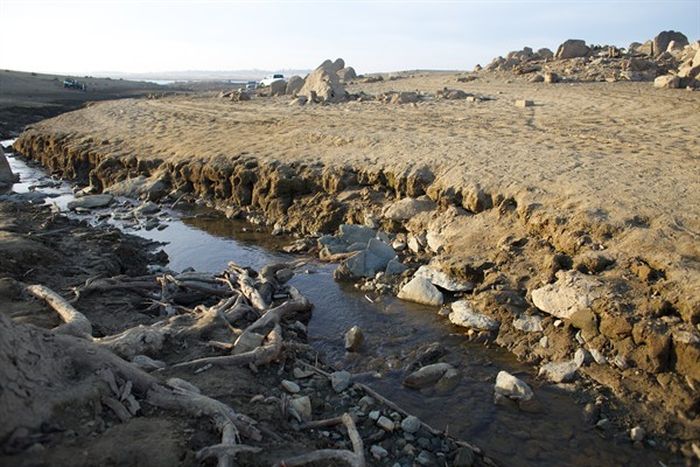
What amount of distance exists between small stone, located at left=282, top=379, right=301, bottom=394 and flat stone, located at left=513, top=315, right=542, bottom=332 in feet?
10.7

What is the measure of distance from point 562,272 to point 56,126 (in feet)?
85.0

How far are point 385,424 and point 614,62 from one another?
26.8 meters

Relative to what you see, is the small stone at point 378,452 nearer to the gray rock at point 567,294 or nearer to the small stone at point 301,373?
the small stone at point 301,373

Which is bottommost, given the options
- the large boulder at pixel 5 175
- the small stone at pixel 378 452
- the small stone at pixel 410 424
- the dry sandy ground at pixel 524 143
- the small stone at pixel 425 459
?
the small stone at pixel 425 459

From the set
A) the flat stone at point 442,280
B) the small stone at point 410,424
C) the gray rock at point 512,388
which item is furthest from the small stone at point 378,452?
the flat stone at point 442,280

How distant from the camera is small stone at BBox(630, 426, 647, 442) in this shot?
17.2 ft

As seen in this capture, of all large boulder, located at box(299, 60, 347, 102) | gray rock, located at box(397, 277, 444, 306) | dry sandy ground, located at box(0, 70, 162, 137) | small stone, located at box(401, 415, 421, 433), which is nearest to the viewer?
small stone, located at box(401, 415, 421, 433)

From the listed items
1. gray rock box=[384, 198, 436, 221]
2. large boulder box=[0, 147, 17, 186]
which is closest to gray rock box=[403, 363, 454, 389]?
gray rock box=[384, 198, 436, 221]

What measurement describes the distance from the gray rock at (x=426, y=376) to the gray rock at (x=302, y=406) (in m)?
1.46

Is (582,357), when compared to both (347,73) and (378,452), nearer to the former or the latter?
(378,452)

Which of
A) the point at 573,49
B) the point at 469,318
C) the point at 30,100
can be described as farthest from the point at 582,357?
the point at 30,100

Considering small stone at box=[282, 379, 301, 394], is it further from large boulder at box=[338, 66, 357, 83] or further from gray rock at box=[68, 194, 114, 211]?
large boulder at box=[338, 66, 357, 83]

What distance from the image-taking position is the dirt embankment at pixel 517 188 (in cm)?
624

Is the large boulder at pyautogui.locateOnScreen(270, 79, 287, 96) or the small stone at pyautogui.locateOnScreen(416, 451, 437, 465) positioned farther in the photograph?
the large boulder at pyautogui.locateOnScreen(270, 79, 287, 96)
